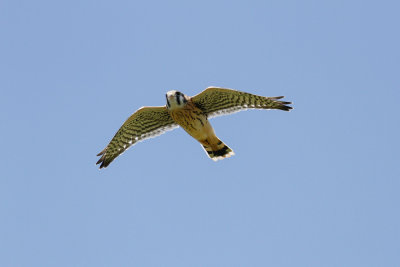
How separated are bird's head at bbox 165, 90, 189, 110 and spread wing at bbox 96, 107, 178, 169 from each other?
0.73 metres

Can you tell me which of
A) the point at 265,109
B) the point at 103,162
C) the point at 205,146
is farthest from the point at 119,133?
the point at 265,109

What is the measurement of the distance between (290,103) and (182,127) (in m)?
2.32

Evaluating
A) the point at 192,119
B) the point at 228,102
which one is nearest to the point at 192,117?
the point at 192,119

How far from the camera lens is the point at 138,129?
1378 centimetres

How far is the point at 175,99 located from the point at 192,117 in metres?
0.58

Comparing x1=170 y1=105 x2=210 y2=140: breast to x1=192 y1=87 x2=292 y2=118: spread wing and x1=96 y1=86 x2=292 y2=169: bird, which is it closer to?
x1=96 y1=86 x2=292 y2=169: bird

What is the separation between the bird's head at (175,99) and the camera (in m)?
12.3

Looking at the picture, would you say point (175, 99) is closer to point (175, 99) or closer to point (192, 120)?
point (175, 99)

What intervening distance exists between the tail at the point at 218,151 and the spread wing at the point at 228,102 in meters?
0.83

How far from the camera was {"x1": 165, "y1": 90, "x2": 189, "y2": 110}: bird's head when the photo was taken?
1230cm

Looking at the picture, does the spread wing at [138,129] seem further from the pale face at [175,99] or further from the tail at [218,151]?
the tail at [218,151]

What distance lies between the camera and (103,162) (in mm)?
13969

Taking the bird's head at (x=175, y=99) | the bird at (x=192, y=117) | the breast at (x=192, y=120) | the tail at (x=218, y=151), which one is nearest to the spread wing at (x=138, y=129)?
the bird at (x=192, y=117)

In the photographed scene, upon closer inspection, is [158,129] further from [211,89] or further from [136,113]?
[211,89]
